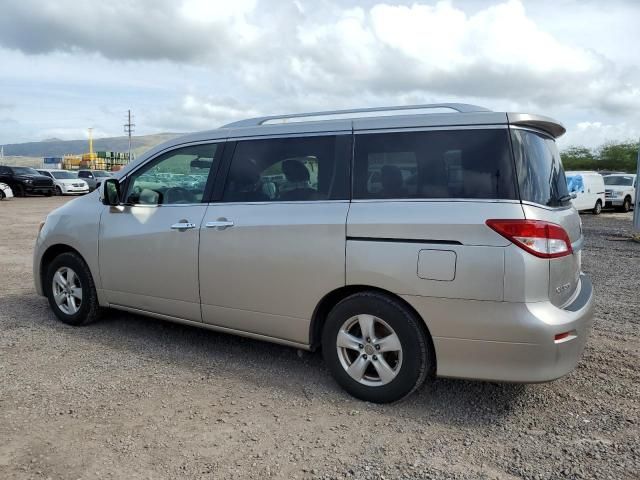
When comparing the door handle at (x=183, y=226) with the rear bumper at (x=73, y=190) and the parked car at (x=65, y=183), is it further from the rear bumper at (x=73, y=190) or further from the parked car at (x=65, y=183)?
the rear bumper at (x=73, y=190)

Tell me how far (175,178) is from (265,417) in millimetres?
2206

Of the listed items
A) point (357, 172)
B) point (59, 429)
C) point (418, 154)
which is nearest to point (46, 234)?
point (59, 429)

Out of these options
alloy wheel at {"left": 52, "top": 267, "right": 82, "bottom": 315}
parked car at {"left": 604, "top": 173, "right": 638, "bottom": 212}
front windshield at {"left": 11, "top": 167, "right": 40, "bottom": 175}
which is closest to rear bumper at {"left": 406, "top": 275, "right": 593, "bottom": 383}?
alloy wheel at {"left": 52, "top": 267, "right": 82, "bottom": 315}

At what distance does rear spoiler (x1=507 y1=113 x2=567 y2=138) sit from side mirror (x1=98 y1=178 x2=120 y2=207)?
3321 mm

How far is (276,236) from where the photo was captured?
389 cm

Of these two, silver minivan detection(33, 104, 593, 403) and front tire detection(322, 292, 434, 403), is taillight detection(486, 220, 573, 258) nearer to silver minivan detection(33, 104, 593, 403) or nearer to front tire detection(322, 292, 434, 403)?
silver minivan detection(33, 104, 593, 403)

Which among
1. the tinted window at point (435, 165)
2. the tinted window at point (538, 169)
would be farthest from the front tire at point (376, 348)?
the tinted window at point (538, 169)

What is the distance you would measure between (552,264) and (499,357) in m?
0.63

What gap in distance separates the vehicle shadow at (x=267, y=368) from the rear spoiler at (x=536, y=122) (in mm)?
1828

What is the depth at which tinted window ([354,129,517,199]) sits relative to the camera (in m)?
3.30

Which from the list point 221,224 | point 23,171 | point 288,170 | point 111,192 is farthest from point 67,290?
point 23,171

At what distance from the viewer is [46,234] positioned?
5363mm

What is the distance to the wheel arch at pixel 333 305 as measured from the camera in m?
3.48

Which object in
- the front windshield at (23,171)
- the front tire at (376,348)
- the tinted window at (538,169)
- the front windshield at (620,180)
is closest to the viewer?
the tinted window at (538,169)
